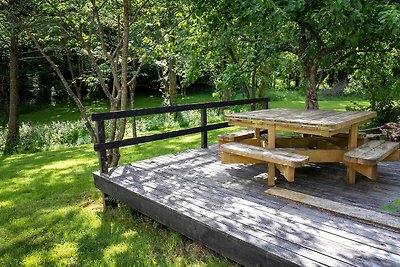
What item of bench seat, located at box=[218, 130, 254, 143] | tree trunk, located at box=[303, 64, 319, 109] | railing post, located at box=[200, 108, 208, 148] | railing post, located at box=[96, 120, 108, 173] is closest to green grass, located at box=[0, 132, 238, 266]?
railing post, located at box=[96, 120, 108, 173]

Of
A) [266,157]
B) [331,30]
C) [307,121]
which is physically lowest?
[266,157]

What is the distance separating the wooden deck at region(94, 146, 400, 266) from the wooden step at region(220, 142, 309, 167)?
36 cm

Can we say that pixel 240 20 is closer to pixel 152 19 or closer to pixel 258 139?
pixel 152 19

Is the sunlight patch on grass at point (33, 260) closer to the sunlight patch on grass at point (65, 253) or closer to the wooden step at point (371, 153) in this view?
the sunlight patch on grass at point (65, 253)

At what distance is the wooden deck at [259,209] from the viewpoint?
2180 mm

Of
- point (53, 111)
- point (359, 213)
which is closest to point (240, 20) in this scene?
point (359, 213)

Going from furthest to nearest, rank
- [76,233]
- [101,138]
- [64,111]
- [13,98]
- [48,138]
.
A: [64,111], [13,98], [48,138], [101,138], [76,233]

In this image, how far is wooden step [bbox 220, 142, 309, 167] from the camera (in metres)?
3.04

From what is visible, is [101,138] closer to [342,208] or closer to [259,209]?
[259,209]

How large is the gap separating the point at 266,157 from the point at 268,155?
0.03 metres

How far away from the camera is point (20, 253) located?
9.99 ft

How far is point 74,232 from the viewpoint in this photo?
3.41m

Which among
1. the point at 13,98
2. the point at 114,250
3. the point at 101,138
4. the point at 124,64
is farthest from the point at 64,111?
the point at 114,250

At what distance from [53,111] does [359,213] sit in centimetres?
1865
